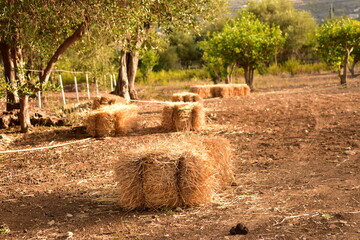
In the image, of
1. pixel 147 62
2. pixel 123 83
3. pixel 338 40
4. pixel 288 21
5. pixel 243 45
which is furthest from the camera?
pixel 288 21

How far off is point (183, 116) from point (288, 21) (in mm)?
34283

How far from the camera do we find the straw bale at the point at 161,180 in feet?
16.1

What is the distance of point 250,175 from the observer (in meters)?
6.59

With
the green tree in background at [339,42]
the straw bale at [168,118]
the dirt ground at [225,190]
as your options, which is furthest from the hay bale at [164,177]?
the green tree in background at [339,42]

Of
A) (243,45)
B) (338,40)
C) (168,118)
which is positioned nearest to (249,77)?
(243,45)

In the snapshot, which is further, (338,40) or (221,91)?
(338,40)

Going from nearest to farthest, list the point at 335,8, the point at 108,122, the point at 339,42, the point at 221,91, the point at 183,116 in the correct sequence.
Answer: the point at 108,122 < the point at 183,116 < the point at 221,91 < the point at 339,42 < the point at 335,8

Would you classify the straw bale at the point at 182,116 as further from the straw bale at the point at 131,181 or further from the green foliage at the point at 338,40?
the green foliage at the point at 338,40

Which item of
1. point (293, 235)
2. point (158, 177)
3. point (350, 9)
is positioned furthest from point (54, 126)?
point (350, 9)

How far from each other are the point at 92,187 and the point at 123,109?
4.19 meters

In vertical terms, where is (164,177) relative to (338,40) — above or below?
below

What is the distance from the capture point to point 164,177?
489 centimetres

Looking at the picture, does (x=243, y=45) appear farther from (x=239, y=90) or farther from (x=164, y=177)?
(x=164, y=177)

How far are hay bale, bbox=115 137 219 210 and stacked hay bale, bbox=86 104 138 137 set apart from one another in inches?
201
